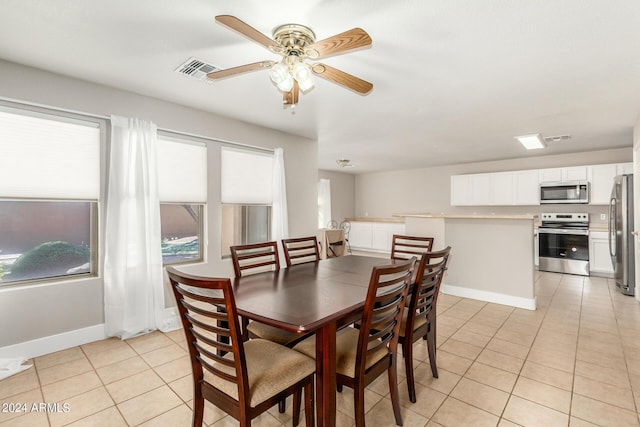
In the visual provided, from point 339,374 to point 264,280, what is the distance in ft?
2.76

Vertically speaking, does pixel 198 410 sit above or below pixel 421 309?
below

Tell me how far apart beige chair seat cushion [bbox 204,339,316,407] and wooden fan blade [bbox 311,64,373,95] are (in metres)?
1.66

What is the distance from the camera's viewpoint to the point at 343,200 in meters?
9.03

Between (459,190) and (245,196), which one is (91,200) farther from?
(459,190)

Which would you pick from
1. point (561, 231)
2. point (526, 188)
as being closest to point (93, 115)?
point (526, 188)

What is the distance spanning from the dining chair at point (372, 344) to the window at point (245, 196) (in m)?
2.63

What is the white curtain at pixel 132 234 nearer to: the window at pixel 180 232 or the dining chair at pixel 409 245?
the window at pixel 180 232

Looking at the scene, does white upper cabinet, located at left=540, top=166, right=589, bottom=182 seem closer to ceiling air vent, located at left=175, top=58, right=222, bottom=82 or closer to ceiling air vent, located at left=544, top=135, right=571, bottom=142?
ceiling air vent, located at left=544, top=135, right=571, bottom=142

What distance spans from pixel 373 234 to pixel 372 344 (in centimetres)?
667

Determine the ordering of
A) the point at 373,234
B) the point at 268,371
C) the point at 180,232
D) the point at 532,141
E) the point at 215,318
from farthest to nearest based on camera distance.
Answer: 1. the point at 373,234
2. the point at 532,141
3. the point at 180,232
4. the point at 268,371
5. the point at 215,318

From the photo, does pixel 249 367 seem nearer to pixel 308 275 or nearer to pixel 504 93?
pixel 308 275

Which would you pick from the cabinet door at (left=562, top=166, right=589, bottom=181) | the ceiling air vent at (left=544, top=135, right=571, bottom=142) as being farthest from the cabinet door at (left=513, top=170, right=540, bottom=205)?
the ceiling air vent at (left=544, top=135, right=571, bottom=142)

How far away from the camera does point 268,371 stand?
4.70 ft

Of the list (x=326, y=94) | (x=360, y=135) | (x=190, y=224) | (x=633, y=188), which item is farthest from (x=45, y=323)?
(x=633, y=188)
